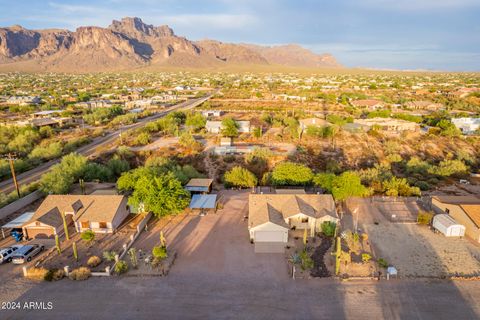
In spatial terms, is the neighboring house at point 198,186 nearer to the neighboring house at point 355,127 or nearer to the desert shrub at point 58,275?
the desert shrub at point 58,275

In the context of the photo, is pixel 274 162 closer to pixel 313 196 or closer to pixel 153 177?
pixel 313 196

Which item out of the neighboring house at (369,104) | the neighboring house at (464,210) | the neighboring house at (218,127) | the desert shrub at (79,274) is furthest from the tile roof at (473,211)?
the neighboring house at (369,104)

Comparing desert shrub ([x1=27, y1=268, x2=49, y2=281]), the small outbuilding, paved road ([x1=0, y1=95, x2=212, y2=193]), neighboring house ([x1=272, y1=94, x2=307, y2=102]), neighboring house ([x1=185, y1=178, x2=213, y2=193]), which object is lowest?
paved road ([x1=0, y1=95, x2=212, y2=193])

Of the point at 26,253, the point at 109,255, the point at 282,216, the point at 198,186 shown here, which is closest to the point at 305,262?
the point at 282,216

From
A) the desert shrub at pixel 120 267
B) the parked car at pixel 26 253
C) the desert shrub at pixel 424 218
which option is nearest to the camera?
the desert shrub at pixel 120 267

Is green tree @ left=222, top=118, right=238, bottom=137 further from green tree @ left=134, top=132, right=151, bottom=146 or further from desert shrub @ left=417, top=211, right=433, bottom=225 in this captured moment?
desert shrub @ left=417, top=211, right=433, bottom=225

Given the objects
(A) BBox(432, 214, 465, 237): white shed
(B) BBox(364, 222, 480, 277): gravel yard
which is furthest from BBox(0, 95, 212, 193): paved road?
(A) BBox(432, 214, 465, 237): white shed

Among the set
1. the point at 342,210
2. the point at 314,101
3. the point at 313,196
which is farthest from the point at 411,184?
the point at 314,101
